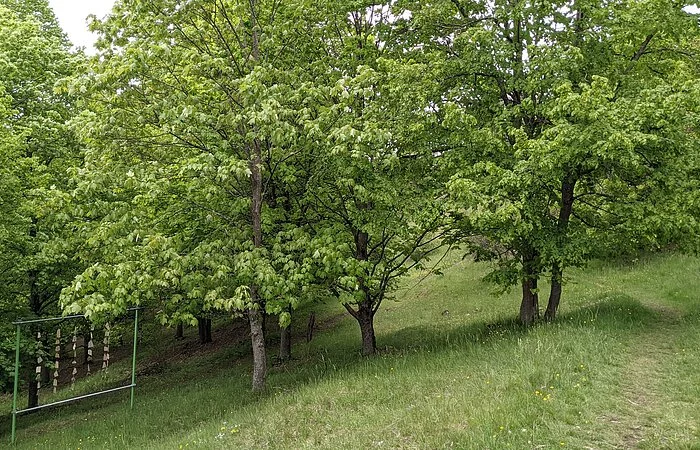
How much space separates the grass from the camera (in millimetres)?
6000

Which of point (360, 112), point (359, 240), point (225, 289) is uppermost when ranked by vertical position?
point (360, 112)

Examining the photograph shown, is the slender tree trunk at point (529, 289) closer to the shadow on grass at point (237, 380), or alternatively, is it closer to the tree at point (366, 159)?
the shadow on grass at point (237, 380)

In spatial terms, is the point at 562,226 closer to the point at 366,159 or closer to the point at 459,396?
the point at 366,159

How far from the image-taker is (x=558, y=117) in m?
9.73

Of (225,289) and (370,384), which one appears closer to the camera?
(370,384)

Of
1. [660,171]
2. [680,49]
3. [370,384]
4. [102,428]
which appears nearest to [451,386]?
[370,384]

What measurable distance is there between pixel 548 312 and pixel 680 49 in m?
7.29

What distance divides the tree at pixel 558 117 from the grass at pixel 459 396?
2.10 meters

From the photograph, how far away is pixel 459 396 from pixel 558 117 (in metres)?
5.94

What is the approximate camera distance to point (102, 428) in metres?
11.1

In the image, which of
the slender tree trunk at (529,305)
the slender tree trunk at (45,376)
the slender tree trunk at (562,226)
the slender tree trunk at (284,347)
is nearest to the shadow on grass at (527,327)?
the slender tree trunk at (529,305)

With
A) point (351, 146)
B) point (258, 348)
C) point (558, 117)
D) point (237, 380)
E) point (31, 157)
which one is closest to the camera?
point (558, 117)

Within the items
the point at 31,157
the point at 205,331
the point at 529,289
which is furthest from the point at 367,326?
the point at 205,331

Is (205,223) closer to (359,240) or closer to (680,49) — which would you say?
(359,240)
